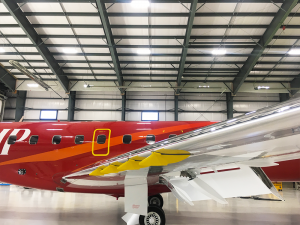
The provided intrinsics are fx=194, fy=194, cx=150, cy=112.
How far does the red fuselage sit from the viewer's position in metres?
6.95

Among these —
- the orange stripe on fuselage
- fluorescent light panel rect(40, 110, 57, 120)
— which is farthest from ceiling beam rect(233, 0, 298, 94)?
fluorescent light panel rect(40, 110, 57, 120)

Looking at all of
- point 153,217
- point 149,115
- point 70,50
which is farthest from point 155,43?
point 153,217

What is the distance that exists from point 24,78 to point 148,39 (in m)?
15.8

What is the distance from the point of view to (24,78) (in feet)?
73.6

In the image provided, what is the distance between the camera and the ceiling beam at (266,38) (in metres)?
12.9

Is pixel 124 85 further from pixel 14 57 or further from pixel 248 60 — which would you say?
pixel 248 60

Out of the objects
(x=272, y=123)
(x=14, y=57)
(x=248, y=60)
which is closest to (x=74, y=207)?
(x=272, y=123)

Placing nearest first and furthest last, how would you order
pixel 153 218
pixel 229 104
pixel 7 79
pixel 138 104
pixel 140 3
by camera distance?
pixel 153 218, pixel 140 3, pixel 7 79, pixel 229 104, pixel 138 104

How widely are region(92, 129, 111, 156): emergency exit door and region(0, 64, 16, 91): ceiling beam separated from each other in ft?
62.2

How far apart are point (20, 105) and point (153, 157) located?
2568 cm

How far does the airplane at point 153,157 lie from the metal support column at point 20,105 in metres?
17.3

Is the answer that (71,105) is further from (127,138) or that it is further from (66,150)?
(127,138)

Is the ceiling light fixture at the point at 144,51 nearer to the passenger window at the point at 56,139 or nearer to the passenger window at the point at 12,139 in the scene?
the passenger window at the point at 56,139

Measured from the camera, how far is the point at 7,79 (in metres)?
21.2
